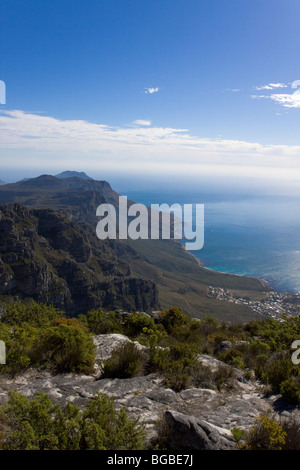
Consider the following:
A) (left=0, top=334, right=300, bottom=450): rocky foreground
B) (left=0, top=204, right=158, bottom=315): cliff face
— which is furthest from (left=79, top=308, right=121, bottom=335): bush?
(left=0, top=204, right=158, bottom=315): cliff face

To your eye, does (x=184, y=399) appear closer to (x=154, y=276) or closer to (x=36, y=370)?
(x=36, y=370)

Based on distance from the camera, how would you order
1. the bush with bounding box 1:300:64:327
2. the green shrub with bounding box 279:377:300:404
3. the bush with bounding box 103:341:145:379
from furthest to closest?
the bush with bounding box 1:300:64:327 < the bush with bounding box 103:341:145:379 < the green shrub with bounding box 279:377:300:404

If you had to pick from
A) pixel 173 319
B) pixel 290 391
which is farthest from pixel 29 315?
pixel 290 391

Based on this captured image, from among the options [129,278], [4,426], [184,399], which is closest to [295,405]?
[184,399]

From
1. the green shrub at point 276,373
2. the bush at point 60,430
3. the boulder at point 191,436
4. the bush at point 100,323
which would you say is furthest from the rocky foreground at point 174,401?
the bush at point 100,323

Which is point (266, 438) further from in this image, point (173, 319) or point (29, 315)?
point (29, 315)

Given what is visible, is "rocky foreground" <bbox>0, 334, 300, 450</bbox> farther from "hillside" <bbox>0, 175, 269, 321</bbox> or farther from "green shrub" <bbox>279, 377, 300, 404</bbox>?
"hillside" <bbox>0, 175, 269, 321</bbox>

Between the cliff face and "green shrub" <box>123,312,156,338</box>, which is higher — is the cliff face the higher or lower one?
the lower one
